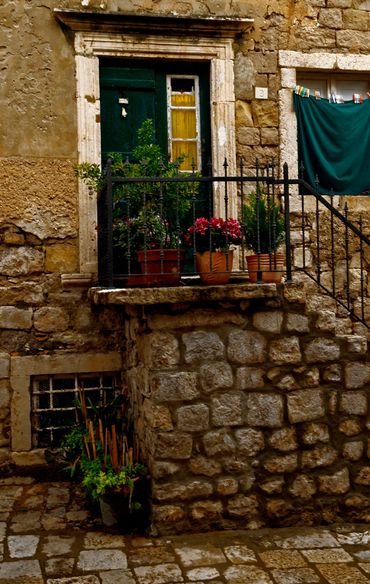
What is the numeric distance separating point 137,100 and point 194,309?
2.73 m

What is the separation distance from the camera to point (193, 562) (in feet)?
12.9

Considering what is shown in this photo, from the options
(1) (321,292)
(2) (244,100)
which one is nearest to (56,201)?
(2) (244,100)

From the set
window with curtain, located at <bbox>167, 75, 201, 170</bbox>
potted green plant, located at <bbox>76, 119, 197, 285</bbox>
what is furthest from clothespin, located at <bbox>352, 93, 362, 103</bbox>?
potted green plant, located at <bbox>76, 119, 197, 285</bbox>

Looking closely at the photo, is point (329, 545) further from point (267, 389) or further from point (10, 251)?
point (10, 251)

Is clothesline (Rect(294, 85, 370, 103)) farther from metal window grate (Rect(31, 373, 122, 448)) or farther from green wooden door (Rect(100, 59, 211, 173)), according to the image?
metal window grate (Rect(31, 373, 122, 448))

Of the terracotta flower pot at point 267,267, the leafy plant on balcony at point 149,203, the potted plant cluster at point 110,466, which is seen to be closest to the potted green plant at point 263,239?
the terracotta flower pot at point 267,267

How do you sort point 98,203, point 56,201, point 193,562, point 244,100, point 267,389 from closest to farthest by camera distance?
point 193,562, point 267,389, point 98,203, point 56,201, point 244,100

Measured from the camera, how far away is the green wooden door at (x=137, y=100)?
615 centimetres

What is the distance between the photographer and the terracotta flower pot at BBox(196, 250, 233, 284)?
15.3 feet

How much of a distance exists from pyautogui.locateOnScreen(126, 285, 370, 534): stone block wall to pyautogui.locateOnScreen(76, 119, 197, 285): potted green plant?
38 centimetres

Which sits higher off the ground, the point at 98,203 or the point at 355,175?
the point at 355,175

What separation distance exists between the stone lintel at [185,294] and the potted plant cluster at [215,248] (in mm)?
244

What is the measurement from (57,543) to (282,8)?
5.43m

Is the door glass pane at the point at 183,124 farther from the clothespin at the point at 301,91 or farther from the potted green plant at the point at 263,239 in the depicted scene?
the potted green plant at the point at 263,239
